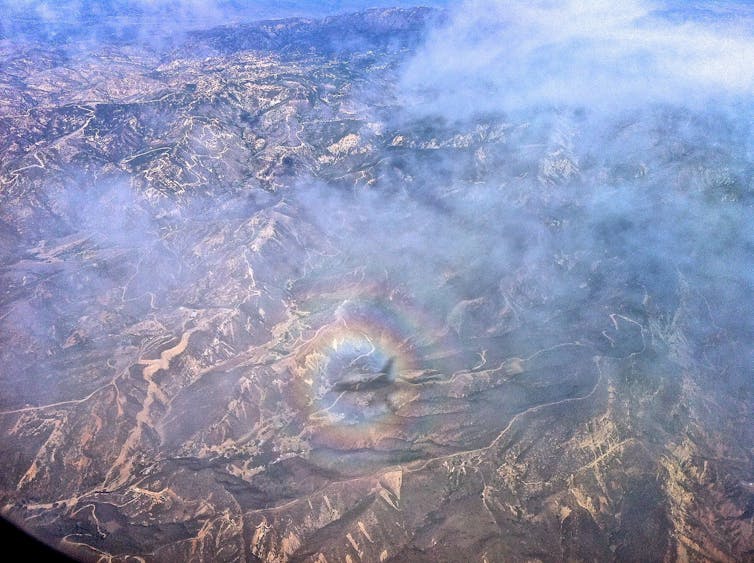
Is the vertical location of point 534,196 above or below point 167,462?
above

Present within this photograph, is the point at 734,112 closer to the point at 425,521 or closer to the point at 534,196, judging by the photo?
the point at 534,196

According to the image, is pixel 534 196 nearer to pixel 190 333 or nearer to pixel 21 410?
pixel 190 333

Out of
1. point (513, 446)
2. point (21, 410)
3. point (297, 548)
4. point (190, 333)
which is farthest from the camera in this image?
point (190, 333)

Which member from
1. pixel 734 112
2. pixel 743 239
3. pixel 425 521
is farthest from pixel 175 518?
pixel 734 112

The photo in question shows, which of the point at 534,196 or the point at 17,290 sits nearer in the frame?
the point at 17,290

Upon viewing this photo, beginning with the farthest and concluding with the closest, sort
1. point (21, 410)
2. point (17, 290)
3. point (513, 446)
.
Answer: point (17, 290), point (21, 410), point (513, 446)

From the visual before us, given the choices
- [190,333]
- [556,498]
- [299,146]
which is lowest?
[556,498]

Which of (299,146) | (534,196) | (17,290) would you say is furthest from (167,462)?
(299,146)
